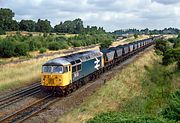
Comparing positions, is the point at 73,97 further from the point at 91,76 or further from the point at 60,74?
the point at 91,76

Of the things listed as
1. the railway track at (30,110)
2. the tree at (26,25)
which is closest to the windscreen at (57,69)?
the railway track at (30,110)

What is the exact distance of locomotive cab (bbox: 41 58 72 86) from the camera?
2900 cm

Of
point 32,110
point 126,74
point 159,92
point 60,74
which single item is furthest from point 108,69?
point 32,110

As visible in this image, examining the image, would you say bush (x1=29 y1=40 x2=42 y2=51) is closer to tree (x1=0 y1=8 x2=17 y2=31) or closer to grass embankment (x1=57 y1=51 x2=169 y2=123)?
tree (x1=0 y1=8 x2=17 y2=31)

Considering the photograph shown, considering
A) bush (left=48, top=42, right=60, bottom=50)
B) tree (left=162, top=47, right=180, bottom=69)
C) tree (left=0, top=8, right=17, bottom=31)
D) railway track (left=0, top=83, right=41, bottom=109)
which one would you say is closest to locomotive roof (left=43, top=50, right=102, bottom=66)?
railway track (left=0, top=83, right=41, bottom=109)

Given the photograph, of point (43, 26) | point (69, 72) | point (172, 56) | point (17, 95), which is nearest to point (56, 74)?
point (69, 72)

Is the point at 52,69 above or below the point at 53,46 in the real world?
above

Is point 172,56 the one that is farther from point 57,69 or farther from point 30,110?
point 30,110

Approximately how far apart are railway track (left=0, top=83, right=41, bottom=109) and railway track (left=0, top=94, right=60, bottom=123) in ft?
6.00

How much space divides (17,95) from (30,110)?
19.4 feet

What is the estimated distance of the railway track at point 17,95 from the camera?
27095 mm

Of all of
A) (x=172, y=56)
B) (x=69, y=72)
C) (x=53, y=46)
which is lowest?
(x=53, y=46)

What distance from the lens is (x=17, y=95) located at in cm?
3005

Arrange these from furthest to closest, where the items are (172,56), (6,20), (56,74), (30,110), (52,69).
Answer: (6,20) → (172,56) → (52,69) → (56,74) → (30,110)
